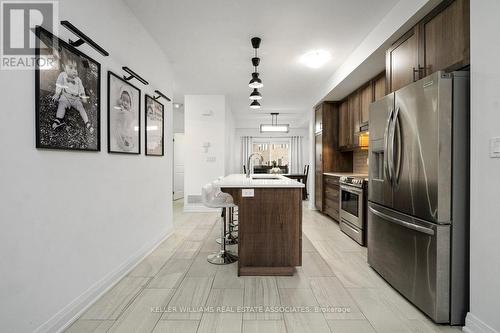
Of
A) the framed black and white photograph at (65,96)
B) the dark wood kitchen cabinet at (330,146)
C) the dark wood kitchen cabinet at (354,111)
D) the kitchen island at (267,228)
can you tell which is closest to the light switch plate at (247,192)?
the kitchen island at (267,228)

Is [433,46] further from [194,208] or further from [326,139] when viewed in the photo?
[194,208]

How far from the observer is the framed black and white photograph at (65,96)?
1.49 m

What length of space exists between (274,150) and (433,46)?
25.7ft

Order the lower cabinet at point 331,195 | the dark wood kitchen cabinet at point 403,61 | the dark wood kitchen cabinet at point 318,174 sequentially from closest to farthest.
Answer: the dark wood kitchen cabinet at point 403,61 < the lower cabinet at point 331,195 < the dark wood kitchen cabinet at point 318,174

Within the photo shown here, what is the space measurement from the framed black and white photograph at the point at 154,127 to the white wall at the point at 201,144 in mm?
2050

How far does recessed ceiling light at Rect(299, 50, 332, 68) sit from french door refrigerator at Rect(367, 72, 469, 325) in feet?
5.90

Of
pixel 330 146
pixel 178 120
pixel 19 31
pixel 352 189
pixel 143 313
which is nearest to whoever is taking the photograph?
pixel 19 31

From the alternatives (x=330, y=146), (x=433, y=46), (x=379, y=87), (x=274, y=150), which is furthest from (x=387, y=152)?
(x=274, y=150)

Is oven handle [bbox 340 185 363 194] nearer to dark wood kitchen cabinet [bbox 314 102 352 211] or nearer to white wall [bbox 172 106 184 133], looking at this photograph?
dark wood kitchen cabinet [bbox 314 102 352 211]

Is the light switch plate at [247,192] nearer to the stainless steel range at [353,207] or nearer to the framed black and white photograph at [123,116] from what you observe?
the framed black and white photograph at [123,116]

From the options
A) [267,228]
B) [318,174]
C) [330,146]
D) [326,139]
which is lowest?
[267,228]
